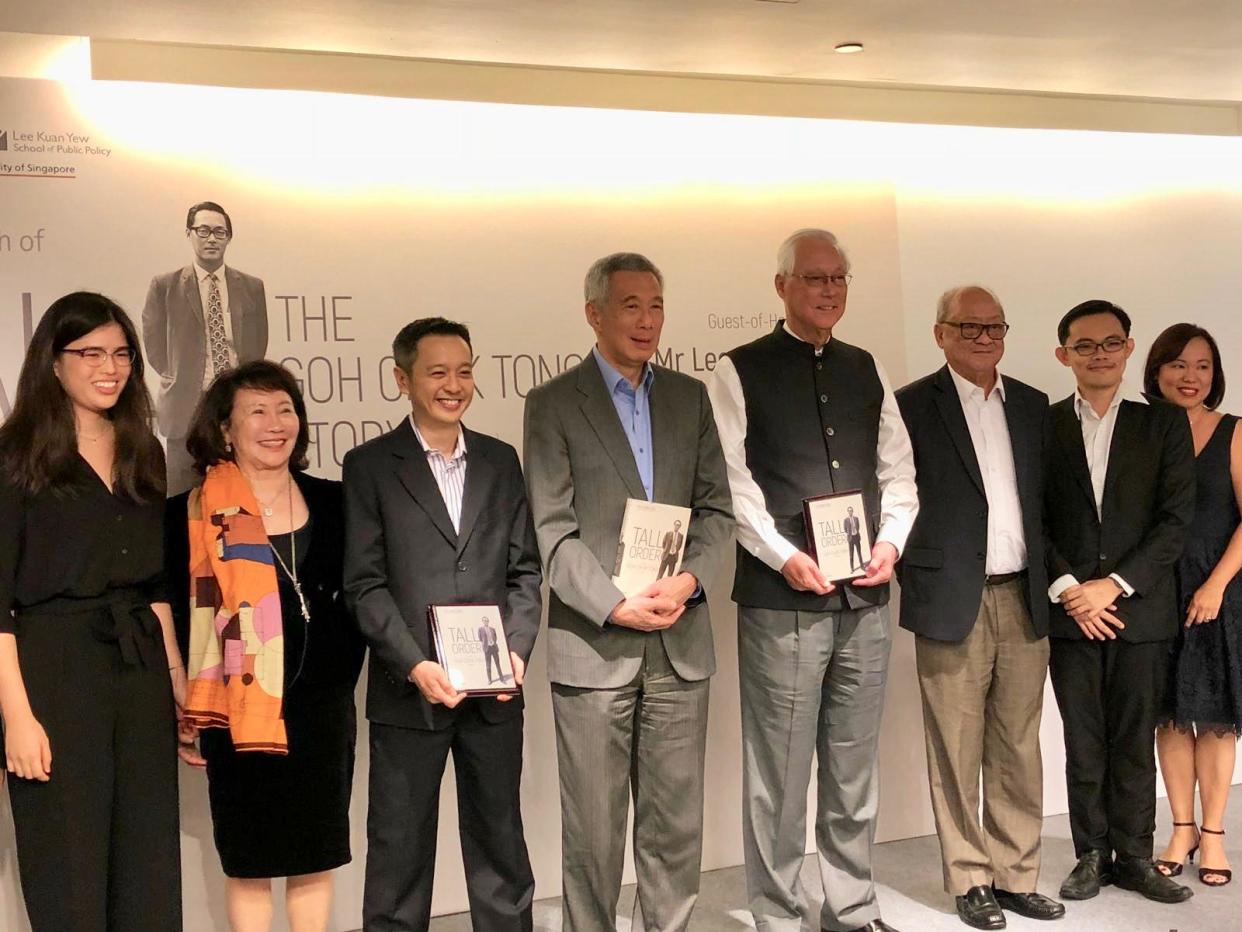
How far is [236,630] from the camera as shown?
10.7ft

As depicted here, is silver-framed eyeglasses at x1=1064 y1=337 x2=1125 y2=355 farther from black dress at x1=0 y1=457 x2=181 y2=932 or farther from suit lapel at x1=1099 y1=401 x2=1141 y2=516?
black dress at x1=0 y1=457 x2=181 y2=932

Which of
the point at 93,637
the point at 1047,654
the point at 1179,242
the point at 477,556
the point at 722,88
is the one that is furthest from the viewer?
the point at 1179,242

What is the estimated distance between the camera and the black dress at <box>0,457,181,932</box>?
3.11 metres

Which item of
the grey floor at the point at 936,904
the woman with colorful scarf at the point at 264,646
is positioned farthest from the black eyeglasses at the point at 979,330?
the woman with colorful scarf at the point at 264,646

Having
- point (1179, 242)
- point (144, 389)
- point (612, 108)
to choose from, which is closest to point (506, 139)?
point (612, 108)

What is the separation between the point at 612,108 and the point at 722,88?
0.47 metres

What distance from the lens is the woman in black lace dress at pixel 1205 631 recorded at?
14.6ft

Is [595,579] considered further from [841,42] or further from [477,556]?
[841,42]

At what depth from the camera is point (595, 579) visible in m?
3.50

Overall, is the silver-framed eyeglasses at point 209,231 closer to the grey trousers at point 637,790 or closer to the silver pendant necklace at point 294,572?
the silver pendant necklace at point 294,572

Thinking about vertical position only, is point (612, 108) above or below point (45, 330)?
above

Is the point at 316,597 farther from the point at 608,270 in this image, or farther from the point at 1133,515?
the point at 1133,515

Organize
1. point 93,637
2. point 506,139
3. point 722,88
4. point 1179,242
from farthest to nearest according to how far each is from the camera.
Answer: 1. point 1179,242
2. point 722,88
3. point 506,139
4. point 93,637

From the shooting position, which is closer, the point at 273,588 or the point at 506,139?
the point at 273,588
